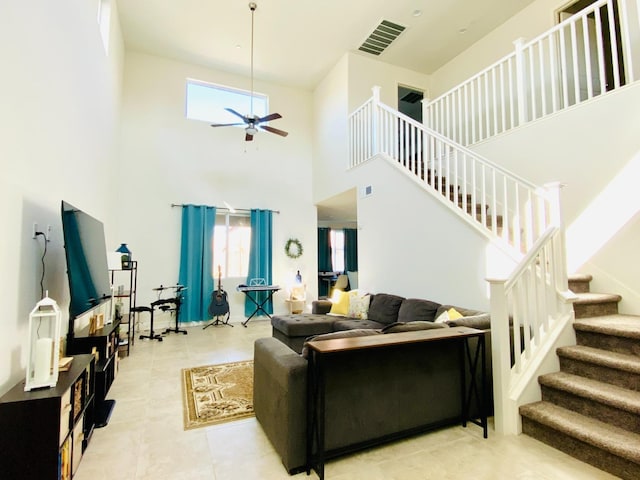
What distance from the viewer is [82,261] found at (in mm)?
2629

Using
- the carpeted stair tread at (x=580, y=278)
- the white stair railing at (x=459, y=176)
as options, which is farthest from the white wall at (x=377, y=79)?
the carpeted stair tread at (x=580, y=278)

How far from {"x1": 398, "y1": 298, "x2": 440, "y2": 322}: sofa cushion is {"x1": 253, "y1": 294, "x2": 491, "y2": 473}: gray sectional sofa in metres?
1.01

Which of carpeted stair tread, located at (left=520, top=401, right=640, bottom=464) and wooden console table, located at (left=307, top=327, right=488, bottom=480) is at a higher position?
wooden console table, located at (left=307, top=327, right=488, bottom=480)

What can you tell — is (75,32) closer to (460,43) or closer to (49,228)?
(49,228)

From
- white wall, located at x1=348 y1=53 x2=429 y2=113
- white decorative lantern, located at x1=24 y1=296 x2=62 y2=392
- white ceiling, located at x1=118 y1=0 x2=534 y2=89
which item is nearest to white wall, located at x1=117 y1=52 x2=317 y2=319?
white ceiling, located at x1=118 y1=0 x2=534 y2=89

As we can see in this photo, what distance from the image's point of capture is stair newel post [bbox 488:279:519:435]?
2.39m

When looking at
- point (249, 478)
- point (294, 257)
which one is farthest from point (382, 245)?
point (249, 478)

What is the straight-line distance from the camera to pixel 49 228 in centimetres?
245

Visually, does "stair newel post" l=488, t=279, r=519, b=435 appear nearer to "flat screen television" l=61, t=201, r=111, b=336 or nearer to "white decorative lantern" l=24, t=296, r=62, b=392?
"white decorative lantern" l=24, t=296, r=62, b=392

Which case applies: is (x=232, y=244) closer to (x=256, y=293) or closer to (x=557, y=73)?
(x=256, y=293)

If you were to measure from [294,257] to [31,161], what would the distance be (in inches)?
215

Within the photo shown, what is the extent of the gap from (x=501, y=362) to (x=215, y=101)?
6.98 meters

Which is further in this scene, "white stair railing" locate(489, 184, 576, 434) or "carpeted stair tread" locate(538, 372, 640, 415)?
"white stair railing" locate(489, 184, 576, 434)

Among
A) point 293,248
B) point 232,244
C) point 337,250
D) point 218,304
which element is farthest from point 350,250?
point 218,304
